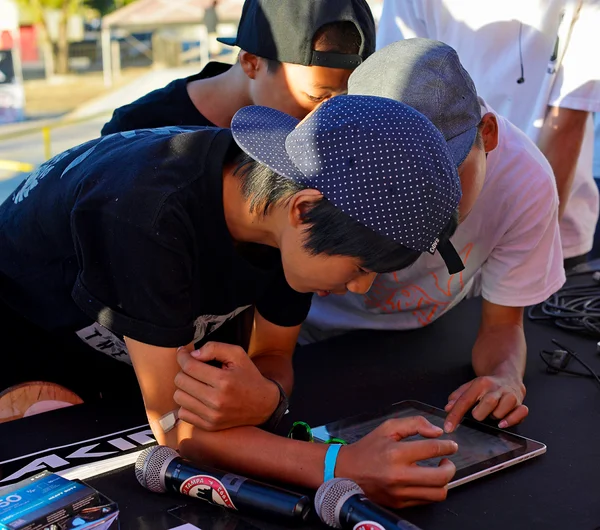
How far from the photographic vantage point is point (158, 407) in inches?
51.3

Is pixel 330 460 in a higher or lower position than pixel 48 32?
higher

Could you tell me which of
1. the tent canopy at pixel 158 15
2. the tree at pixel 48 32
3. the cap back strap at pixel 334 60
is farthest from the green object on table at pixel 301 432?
the tree at pixel 48 32

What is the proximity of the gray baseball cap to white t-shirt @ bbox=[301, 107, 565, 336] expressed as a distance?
30 cm

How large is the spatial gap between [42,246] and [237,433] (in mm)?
465

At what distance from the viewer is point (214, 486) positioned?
1.14 meters

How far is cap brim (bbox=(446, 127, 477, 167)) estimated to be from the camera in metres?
1.42

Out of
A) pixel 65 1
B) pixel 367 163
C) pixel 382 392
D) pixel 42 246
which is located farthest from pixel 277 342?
pixel 65 1

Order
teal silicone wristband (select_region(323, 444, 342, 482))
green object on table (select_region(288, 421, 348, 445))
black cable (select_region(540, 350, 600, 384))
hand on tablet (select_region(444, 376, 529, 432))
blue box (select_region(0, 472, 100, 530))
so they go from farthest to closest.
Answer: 1. black cable (select_region(540, 350, 600, 384))
2. hand on tablet (select_region(444, 376, 529, 432))
3. green object on table (select_region(288, 421, 348, 445))
4. teal silicone wristband (select_region(323, 444, 342, 482))
5. blue box (select_region(0, 472, 100, 530))

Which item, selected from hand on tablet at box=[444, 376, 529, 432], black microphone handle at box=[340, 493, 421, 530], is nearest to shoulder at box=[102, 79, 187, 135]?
hand on tablet at box=[444, 376, 529, 432]

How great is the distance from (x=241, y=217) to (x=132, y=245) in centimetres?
Result: 20

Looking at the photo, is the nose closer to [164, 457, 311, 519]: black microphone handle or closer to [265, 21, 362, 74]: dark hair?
[164, 457, 311, 519]: black microphone handle

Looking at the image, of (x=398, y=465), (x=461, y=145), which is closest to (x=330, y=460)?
(x=398, y=465)

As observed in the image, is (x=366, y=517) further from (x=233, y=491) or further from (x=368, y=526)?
(x=233, y=491)

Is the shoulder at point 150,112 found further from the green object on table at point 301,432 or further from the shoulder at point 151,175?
the green object on table at point 301,432
